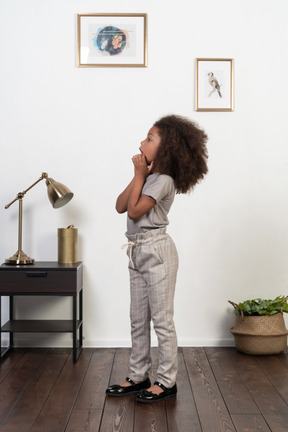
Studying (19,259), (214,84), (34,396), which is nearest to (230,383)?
(34,396)

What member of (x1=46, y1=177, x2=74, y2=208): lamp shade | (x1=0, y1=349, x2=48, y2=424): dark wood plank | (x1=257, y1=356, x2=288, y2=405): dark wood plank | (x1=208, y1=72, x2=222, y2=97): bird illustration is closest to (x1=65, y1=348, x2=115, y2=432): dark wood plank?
(x1=0, y1=349, x2=48, y2=424): dark wood plank

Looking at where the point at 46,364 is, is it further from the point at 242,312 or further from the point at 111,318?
the point at 242,312

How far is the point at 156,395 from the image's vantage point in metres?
2.34

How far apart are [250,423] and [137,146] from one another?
187 centimetres

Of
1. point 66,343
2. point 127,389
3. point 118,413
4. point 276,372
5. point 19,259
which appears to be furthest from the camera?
point 66,343

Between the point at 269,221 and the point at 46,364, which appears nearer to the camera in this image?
the point at 46,364

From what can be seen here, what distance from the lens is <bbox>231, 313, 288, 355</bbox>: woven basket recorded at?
124 inches

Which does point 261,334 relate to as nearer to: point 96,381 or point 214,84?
point 96,381

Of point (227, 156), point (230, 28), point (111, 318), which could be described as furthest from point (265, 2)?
point (111, 318)

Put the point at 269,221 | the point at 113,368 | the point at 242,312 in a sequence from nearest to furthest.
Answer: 1. the point at 113,368
2. the point at 242,312
3. the point at 269,221

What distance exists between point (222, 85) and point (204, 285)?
1.28 m

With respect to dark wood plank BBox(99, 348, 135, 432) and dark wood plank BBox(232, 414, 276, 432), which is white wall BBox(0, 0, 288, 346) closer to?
dark wood plank BBox(99, 348, 135, 432)

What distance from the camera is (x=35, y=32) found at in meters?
3.38

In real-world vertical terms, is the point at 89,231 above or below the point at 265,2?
below
